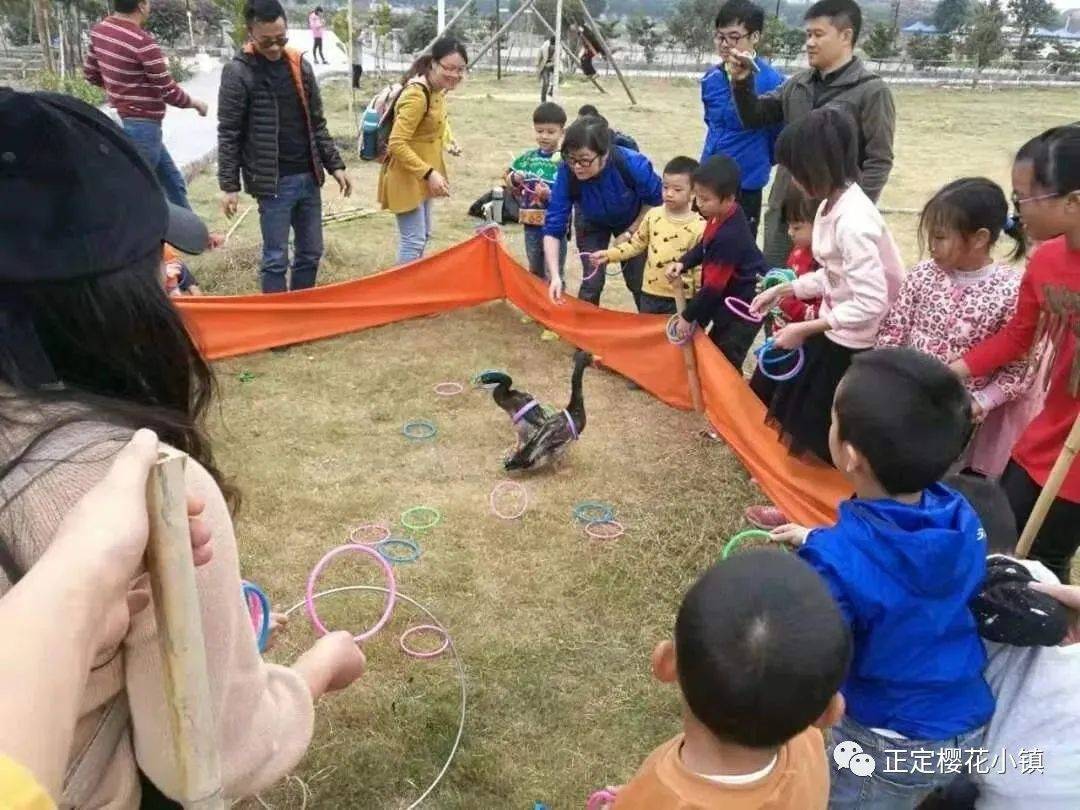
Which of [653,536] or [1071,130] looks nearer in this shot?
[1071,130]

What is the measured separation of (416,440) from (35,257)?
141 inches

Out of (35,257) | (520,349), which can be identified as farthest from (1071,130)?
(520,349)

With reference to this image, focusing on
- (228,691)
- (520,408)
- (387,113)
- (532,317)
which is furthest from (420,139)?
(228,691)

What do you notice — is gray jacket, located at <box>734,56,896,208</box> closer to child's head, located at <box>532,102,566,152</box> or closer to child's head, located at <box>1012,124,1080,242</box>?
child's head, located at <box>532,102,566,152</box>

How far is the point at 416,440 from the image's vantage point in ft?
15.0

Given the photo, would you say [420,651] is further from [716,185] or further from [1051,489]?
[716,185]

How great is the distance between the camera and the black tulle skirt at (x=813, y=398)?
11.4 ft

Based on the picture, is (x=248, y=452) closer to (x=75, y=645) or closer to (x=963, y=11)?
(x=75, y=645)

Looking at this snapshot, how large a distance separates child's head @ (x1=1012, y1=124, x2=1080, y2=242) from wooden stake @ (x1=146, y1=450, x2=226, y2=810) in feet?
8.18

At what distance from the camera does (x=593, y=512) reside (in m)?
3.93

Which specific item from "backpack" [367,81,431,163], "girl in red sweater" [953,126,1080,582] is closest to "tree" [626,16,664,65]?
"backpack" [367,81,431,163]

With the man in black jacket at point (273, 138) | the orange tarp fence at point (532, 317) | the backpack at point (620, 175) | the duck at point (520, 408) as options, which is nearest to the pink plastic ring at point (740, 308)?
the orange tarp fence at point (532, 317)

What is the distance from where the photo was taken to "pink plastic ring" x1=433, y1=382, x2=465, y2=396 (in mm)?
5066

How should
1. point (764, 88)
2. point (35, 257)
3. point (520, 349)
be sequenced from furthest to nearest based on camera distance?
point (520, 349)
point (764, 88)
point (35, 257)
